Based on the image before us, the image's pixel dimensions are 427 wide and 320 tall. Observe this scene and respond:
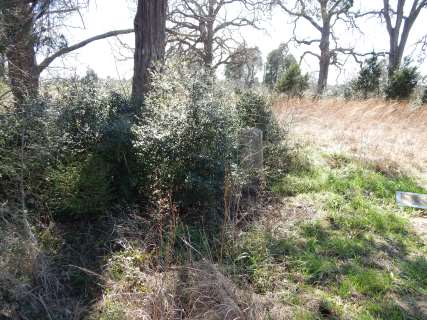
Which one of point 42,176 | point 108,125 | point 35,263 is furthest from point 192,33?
point 35,263

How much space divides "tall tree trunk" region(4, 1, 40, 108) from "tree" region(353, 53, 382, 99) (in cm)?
1403

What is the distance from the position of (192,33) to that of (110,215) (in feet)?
32.7

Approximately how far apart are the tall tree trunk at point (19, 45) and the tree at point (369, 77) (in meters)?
14.0

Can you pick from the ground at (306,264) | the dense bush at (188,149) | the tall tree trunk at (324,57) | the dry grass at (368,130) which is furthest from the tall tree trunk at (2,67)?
the tall tree trunk at (324,57)

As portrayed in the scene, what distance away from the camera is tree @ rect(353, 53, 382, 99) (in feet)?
47.3

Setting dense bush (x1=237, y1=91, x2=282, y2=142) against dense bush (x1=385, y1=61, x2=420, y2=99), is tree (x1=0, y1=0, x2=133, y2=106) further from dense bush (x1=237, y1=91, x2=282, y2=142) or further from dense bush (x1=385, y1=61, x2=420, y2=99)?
dense bush (x1=385, y1=61, x2=420, y2=99)

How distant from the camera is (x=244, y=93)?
5.45 meters

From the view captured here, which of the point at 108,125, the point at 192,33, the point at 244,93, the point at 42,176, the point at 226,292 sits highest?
the point at 192,33

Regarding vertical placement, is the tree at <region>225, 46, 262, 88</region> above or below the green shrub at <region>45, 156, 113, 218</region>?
above

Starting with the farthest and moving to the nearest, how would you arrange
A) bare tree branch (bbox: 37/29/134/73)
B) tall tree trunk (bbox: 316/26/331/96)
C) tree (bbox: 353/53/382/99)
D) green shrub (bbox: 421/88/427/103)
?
tall tree trunk (bbox: 316/26/331/96), tree (bbox: 353/53/382/99), green shrub (bbox: 421/88/427/103), bare tree branch (bbox: 37/29/134/73)

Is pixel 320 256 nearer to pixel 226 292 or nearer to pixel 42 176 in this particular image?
pixel 226 292

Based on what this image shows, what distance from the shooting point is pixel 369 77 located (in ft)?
47.7

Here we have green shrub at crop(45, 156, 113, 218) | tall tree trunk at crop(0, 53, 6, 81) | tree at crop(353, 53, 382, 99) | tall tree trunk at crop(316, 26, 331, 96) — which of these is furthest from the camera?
tall tree trunk at crop(316, 26, 331, 96)

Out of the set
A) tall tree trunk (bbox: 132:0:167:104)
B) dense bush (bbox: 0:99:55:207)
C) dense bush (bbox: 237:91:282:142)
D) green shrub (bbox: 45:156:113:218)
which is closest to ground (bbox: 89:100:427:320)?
green shrub (bbox: 45:156:113:218)
